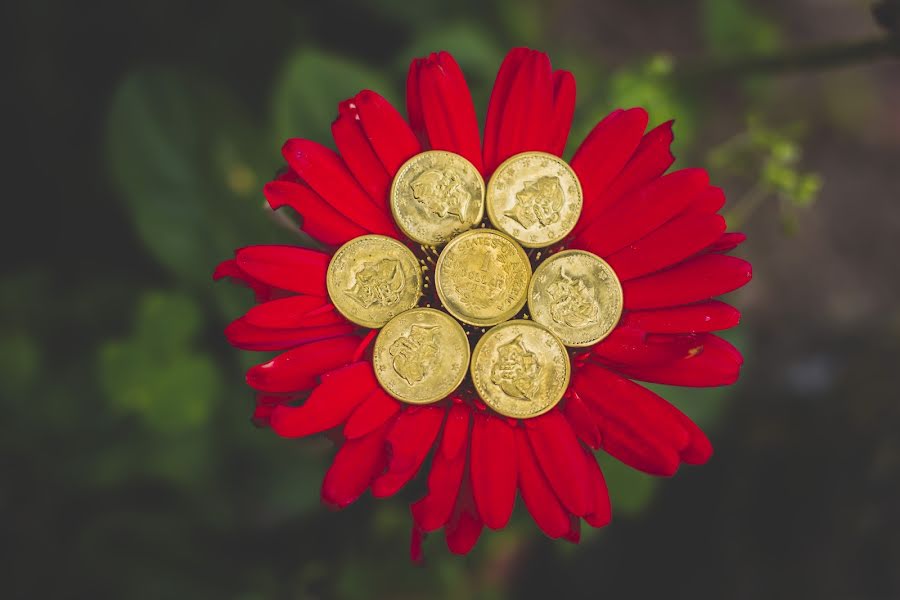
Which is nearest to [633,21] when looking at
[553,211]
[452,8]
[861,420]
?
[452,8]

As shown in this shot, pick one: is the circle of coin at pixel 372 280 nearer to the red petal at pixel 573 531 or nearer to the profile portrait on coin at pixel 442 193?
the profile portrait on coin at pixel 442 193

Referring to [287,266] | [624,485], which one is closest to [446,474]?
[287,266]

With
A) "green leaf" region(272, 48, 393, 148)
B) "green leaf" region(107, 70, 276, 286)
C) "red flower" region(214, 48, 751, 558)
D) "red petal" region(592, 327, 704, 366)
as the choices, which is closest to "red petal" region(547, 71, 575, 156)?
"red flower" region(214, 48, 751, 558)

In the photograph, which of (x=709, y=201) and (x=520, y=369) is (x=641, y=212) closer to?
(x=709, y=201)

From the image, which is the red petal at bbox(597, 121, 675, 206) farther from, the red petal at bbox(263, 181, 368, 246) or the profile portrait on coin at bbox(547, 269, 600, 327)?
the red petal at bbox(263, 181, 368, 246)

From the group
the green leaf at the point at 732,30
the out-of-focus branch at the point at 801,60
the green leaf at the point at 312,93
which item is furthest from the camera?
the green leaf at the point at 732,30

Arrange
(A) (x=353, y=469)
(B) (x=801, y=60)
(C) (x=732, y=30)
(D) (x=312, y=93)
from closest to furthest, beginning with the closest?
(A) (x=353, y=469)
(B) (x=801, y=60)
(D) (x=312, y=93)
(C) (x=732, y=30)

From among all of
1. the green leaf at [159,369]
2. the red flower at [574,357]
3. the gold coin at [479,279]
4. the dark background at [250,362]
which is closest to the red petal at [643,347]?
the red flower at [574,357]

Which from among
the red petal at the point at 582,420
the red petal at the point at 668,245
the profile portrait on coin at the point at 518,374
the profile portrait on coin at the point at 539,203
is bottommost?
the red petal at the point at 582,420
